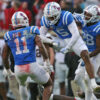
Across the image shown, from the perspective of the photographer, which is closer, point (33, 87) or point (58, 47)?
point (58, 47)

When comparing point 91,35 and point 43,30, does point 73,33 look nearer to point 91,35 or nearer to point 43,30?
point 91,35

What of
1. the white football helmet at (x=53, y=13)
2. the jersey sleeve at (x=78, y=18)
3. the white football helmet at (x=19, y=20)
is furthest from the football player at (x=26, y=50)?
the jersey sleeve at (x=78, y=18)

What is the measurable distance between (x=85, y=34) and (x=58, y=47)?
587 millimetres

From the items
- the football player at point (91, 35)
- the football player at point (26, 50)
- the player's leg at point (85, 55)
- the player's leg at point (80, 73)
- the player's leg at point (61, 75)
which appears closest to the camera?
the football player at point (26, 50)

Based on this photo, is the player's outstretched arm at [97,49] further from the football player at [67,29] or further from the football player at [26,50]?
the football player at [26,50]

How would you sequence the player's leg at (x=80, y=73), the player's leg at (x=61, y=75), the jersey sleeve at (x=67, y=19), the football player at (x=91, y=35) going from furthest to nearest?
the player's leg at (x=61, y=75), the player's leg at (x=80, y=73), the football player at (x=91, y=35), the jersey sleeve at (x=67, y=19)

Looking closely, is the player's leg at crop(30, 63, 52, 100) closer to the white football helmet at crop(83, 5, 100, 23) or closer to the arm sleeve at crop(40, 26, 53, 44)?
the arm sleeve at crop(40, 26, 53, 44)

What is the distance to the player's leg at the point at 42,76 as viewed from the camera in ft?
23.7

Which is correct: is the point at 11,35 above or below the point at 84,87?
above

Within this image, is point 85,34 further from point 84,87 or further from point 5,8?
point 5,8

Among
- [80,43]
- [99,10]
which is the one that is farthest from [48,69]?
[99,10]

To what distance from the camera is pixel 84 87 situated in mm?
8078

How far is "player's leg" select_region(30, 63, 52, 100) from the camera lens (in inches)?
284

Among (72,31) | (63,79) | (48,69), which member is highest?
(72,31)
